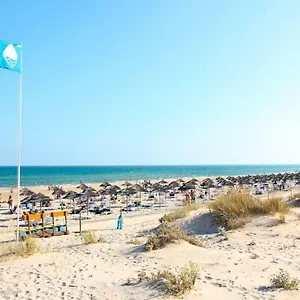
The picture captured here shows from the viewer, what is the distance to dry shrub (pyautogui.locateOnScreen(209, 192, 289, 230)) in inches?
460

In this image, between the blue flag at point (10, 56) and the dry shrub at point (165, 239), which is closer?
the dry shrub at point (165, 239)

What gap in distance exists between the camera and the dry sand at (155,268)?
5.45 meters

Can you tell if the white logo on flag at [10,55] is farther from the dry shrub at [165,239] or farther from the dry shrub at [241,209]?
the dry shrub at [241,209]

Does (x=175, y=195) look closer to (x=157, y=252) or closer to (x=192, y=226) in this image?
(x=192, y=226)

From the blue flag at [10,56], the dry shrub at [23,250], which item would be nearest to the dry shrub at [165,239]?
the dry shrub at [23,250]

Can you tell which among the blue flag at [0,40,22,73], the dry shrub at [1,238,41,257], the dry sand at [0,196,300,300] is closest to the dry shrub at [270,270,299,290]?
the dry sand at [0,196,300,300]

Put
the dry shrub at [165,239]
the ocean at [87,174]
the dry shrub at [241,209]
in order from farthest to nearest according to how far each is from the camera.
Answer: the ocean at [87,174] → the dry shrub at [241,209] → the dry shrub at [165,239]

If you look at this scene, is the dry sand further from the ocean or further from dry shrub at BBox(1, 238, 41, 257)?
the ocean

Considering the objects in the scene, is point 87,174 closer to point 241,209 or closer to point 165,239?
point 241,209

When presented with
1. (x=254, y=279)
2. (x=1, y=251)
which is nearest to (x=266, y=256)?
(x=254, y=279)

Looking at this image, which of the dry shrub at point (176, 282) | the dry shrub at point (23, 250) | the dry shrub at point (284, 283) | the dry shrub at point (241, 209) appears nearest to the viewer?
the dry shrub at point (176, 282)

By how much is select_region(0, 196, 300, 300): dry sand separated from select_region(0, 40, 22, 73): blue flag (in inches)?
201

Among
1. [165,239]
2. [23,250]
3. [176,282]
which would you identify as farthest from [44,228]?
[176,282]

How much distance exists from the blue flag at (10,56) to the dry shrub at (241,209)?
290 inches
